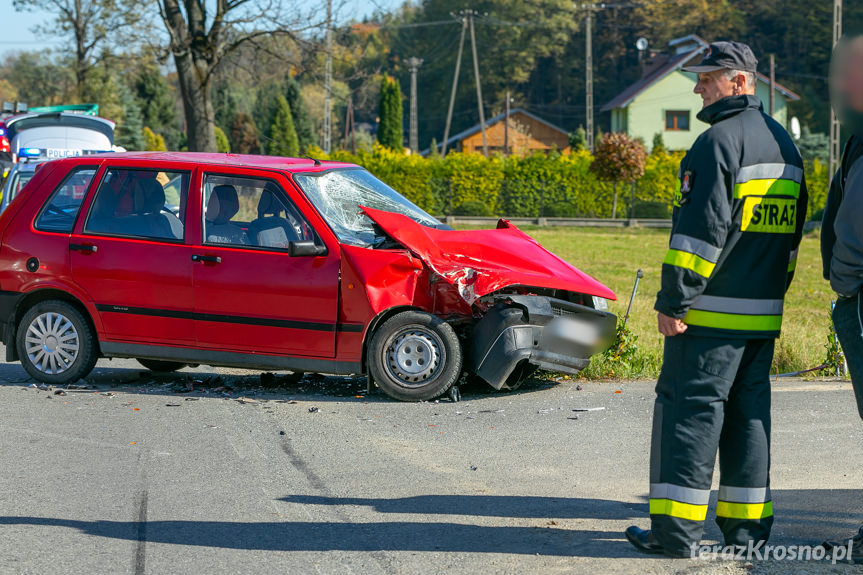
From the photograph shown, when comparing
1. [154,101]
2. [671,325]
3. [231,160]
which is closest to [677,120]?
[154,101]

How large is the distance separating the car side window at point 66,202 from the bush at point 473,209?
133 ft

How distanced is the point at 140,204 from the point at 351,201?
166 cm

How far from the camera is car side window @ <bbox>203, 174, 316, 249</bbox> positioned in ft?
25.4

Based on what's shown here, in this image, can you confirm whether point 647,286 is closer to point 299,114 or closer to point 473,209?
point 473,209

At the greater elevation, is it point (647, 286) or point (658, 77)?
point (658, 77)

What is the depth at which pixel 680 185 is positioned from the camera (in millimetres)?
4082

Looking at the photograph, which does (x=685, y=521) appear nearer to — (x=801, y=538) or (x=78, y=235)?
(x=801, y=538)

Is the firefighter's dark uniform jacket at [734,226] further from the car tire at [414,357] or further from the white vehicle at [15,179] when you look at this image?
the white vehicle at [15,179]

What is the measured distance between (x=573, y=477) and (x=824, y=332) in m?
8.04

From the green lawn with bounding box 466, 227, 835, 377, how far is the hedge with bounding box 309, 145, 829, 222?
546 cm

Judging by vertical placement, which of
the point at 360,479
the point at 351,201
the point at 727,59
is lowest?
the point at 360,479

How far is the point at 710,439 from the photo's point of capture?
406 centimetres

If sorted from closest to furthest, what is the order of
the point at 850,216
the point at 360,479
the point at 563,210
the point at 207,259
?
the point at 850,216 → the point at 360,479 → the point at 207,259 → the point at 563,210

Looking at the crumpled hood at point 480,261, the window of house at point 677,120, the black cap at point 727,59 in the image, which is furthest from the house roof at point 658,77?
the black cap at point 727,59
